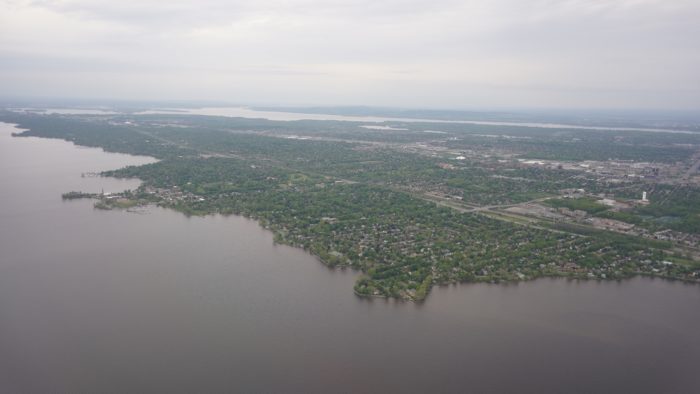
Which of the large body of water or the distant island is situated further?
the distant island

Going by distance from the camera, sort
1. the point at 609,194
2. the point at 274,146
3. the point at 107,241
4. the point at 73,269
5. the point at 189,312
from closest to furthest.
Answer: the point at 189,312, the point at 73,269, the point at 107,241, the point at 609,194, the point at 274,146

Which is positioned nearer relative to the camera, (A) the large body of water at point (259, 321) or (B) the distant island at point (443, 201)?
(A) the large body of water at point (259, 321)

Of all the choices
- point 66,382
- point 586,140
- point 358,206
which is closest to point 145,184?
point 358,206

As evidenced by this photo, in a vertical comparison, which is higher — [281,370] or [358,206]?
[358,206]

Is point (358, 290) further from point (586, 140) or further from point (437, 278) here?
point (586, 140)

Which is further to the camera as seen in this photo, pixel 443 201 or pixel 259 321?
pixel 443 201

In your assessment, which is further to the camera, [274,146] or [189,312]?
[274,146]

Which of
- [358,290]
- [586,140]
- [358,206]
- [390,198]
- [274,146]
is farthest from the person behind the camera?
[586,140]
